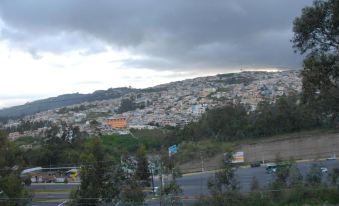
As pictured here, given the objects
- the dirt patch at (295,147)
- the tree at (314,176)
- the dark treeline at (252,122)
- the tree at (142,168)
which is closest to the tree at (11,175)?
the tree at (142,168)

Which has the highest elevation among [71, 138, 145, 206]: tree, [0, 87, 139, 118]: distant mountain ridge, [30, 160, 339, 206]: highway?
[0, 87, 139, 118]: distant mountain ridge

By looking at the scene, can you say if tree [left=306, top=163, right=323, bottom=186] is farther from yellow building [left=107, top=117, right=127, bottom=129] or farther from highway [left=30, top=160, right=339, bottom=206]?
yellow building [left=107, top=117, right=127, bottom=129]

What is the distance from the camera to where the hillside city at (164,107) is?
3100 inches

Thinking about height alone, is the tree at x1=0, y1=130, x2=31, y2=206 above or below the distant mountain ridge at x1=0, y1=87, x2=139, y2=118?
below

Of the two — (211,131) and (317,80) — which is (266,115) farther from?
(317,80)

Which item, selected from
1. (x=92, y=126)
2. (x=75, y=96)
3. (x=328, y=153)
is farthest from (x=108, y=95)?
(x=328, y=153)

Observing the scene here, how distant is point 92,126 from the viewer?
78062 millimetres

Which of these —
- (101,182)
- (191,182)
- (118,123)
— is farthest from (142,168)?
(118,123)

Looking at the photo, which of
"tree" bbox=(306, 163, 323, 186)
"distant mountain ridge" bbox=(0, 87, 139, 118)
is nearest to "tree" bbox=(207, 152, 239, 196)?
"tree" bbox=(306, 163, 323, 186)

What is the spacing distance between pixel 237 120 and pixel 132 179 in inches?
1588

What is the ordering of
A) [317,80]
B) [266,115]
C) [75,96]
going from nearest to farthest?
[317,80]
[266,115]
[75,96]

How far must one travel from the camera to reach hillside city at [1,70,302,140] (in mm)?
78750

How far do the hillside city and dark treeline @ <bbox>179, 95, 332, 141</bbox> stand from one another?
515cm

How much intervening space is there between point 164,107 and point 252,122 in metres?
52.0
